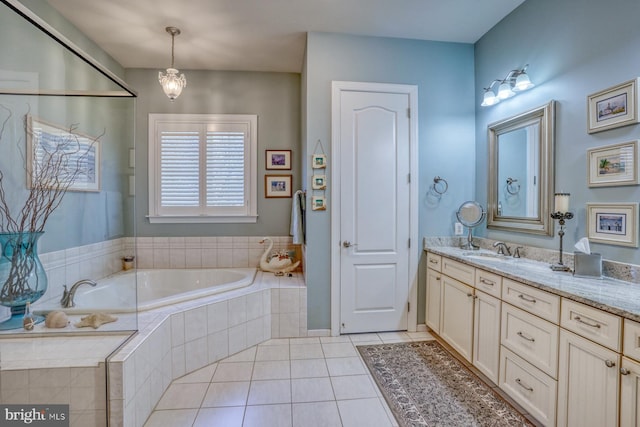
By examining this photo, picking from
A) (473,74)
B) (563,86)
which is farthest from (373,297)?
(473,74)

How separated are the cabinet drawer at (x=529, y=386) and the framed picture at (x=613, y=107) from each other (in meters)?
1.52

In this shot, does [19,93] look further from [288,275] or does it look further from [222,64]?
[288,275]

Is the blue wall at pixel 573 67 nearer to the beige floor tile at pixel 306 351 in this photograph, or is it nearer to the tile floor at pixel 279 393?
the tile floor at pixel 279 393

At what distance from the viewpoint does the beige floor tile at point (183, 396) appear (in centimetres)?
192

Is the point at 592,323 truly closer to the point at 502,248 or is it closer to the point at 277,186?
the point at 502,248

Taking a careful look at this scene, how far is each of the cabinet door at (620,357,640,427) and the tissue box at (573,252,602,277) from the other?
27.4 inches

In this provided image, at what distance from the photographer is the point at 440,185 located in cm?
302

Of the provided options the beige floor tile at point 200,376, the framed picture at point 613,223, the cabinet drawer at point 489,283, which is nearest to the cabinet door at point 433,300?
the cabinet drawer at point 489,283

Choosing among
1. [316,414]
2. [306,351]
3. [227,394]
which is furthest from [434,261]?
[227,394]

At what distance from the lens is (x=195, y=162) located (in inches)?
140

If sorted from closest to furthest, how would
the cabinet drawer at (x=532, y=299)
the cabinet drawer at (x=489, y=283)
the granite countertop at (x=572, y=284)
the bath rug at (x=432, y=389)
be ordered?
the granite countertop at (x=572, y=284)
the cabinet drawer at (x=532, y=299)
the bath rug at (x=432, y=389)
the cabinet drawer at (x=489, y=283)

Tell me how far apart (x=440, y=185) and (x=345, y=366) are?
192 cm

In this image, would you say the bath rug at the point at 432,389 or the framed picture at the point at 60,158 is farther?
the framed picture at the point at 60,158

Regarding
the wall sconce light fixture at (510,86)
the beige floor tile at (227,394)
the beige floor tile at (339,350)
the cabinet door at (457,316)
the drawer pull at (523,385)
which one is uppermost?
the wall sconce light fixture at (510,86)
